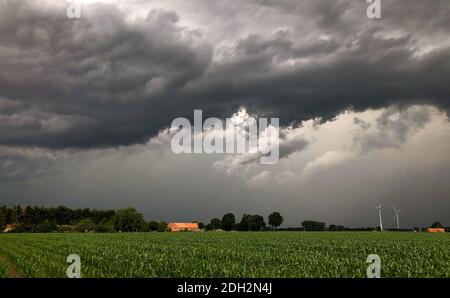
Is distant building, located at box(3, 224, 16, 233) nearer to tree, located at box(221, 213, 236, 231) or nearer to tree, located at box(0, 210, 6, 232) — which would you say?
tree, located at box(0, 210, 6, 232)

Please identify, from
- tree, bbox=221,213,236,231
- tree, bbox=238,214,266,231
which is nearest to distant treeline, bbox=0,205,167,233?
tree, bbox=221,213,236,231

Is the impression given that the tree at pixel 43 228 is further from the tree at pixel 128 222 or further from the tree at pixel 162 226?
the tree at pixel 162 226

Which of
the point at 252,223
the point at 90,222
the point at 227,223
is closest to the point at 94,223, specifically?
the point at 90,222

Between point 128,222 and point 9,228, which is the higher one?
point 128,222

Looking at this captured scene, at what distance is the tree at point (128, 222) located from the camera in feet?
560

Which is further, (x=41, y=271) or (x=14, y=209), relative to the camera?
(x=14, y=209)

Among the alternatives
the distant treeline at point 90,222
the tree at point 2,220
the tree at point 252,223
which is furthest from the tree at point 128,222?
the tree at point 252,223

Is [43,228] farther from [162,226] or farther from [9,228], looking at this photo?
[162,226]

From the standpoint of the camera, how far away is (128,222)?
17175cm

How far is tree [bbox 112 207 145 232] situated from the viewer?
171 m
